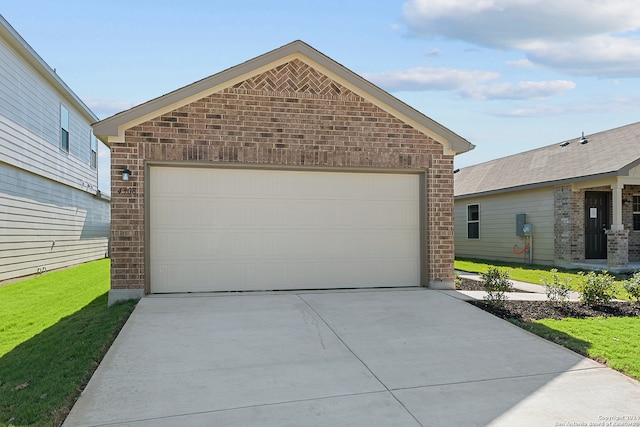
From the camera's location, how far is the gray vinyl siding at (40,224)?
11.9 m

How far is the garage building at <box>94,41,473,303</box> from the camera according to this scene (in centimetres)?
834

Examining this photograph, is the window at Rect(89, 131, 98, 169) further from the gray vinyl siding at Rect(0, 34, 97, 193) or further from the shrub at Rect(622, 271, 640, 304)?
the shrub at Rect(622, 271, 640, 304)

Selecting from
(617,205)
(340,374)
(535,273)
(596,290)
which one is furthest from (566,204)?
(340,374)

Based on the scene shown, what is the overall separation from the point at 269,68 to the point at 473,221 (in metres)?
13.2

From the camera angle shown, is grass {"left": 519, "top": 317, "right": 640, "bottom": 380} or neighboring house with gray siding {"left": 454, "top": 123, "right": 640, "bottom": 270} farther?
neighboring house with gray siding {"left": 454, "top": 123, "right": 640, "bottom": 270}

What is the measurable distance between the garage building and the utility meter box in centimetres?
778

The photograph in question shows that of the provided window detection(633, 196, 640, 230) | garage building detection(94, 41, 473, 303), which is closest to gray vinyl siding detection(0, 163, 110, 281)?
garage building detection(94, 41, 473, 303)

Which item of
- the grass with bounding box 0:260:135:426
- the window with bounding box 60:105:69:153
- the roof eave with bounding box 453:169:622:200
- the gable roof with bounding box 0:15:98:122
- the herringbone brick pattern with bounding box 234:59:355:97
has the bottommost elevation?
the grass with bounding box 0:260:135:426

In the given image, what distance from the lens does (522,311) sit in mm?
7621

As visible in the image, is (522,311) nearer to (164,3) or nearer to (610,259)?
(610,259)

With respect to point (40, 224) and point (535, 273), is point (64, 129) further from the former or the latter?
point (535, 273)

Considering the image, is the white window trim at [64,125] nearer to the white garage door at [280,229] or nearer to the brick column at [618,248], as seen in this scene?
the white garage door at [280,229]

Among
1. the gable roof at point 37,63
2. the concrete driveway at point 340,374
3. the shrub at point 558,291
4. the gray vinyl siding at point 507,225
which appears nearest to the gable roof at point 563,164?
the gray vinyl siding at point 507,225

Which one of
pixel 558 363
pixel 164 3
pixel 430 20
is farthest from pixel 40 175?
pixel 558 363
